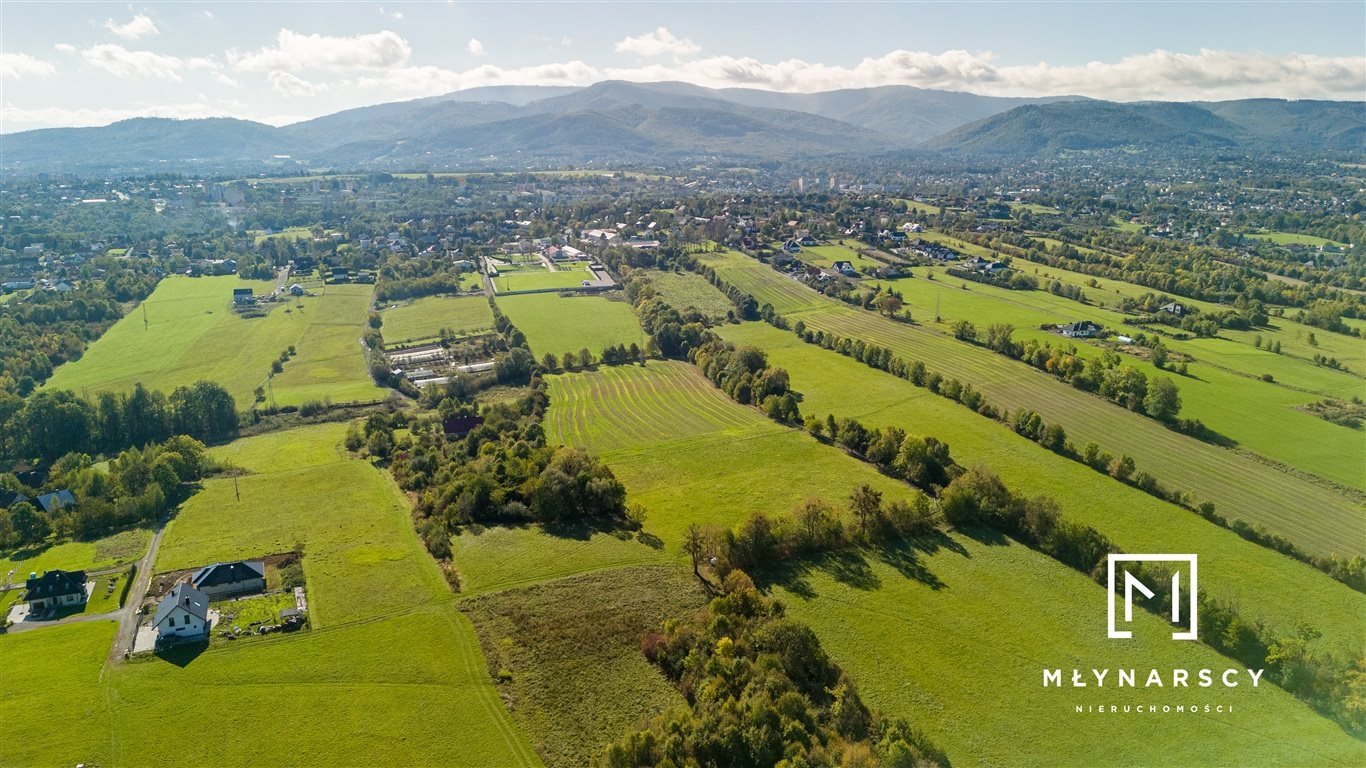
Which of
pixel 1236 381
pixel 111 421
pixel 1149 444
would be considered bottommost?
pixel 1149 444

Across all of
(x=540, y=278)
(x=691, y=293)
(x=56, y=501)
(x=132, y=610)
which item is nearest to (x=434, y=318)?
(x=540, y=278)

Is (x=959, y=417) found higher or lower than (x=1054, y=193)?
lower

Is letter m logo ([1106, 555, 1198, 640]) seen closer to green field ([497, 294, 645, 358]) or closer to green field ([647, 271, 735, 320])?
green field ([497, 294, 645, 358])

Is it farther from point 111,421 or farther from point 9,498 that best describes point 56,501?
point 111,421

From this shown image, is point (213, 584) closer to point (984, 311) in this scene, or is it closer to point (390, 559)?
point (390, 559)

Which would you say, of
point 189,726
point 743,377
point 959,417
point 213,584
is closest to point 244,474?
point 213,584

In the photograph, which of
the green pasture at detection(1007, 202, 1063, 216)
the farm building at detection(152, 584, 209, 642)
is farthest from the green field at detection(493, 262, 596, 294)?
the green pasture at detection(1007, 202, 1063, 216)

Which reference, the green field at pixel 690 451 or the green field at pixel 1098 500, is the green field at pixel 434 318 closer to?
the green field at pixel 690 451
